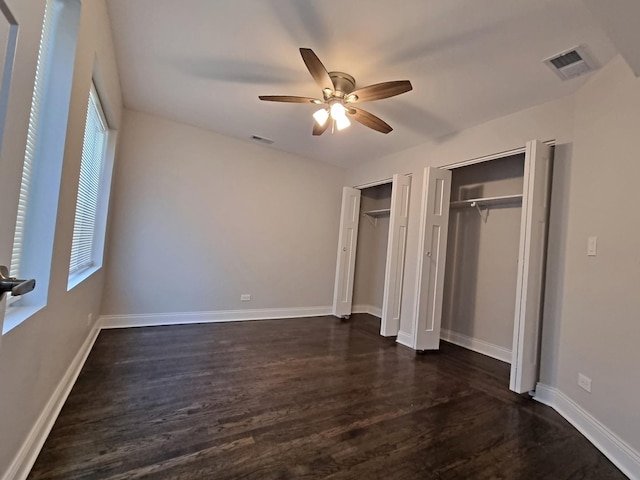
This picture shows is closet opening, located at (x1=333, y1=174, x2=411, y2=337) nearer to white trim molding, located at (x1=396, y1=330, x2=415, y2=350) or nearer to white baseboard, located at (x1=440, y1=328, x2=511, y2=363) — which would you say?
white trim molding, located at (x1=396, y1=330, x2=415, y2=350)

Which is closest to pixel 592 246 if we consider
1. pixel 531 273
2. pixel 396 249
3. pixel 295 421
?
pixel 531 273

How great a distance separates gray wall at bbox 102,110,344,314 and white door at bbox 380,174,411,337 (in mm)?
1350

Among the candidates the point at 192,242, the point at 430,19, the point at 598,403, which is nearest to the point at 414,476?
the point at 598,403

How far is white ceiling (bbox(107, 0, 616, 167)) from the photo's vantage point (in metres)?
1.87

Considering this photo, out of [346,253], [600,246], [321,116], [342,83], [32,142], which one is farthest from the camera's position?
[346,253]

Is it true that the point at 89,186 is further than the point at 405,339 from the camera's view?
No

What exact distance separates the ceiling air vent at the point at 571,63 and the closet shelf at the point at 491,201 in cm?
128

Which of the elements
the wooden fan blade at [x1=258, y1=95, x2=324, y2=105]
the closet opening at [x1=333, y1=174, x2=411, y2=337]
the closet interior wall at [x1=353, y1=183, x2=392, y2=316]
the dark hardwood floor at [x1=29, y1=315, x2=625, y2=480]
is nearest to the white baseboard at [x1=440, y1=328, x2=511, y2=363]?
the dark hardwood floor at [x1=29, y1=315, x2=625, y2=480]

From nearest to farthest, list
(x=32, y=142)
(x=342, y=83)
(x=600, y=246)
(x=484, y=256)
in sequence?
1. (x=32, y=142)
2. (x=600, y=246)
3. (x=342, y=83)
4. (x=484, y=256)

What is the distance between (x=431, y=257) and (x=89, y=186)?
11.6ft

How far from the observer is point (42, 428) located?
5.32 feet

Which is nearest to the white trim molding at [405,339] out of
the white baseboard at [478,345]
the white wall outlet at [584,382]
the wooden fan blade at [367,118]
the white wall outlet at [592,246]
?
the white baseboard at [478,345]

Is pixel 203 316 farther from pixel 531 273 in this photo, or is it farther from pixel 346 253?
pixel 531 273

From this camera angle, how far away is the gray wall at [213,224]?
12.3 feet
